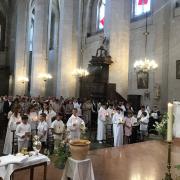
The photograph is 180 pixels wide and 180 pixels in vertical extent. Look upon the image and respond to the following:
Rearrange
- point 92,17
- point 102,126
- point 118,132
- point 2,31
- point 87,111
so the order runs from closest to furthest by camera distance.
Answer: point 118,132
point 102,126
point 87,111
point 92,17
point 2,31

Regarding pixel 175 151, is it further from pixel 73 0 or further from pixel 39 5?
pixel 39 5

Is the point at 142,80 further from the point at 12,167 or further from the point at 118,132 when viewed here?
the point at 12,167

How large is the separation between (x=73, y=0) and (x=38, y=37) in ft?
15.7

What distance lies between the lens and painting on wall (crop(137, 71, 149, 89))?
71.6 feet

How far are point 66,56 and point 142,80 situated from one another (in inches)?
246

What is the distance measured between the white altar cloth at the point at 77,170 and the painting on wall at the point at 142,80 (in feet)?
56.2

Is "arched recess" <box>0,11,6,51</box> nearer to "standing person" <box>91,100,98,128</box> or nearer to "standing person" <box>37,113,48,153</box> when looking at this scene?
"standing person" <box>91,100,98,128</box>

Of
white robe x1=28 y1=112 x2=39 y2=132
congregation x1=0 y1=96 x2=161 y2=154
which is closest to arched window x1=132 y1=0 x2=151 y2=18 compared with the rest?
congregation x1=0 y1=96 x2=161 y2=154

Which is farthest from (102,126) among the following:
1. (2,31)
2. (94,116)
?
(2,31)

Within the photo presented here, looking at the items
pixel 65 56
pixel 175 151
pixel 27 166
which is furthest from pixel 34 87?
pixel 27 166

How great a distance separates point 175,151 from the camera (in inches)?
359

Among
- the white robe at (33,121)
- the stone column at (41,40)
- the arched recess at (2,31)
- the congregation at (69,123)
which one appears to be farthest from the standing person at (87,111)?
the arched recess at (2,31)

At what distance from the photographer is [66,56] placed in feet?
74.6

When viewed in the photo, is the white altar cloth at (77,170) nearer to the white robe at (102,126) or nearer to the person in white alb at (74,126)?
the person in white alb at (74,126)
